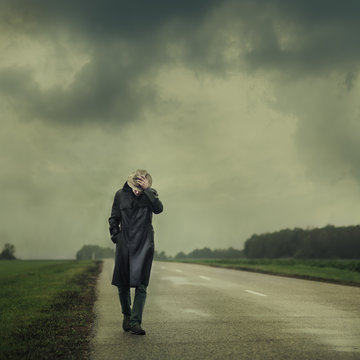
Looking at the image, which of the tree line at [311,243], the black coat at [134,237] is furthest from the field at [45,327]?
the tree line at [311,243]

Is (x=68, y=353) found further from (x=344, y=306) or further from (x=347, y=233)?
(x=347, y=233)

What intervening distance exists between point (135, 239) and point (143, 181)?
802mm

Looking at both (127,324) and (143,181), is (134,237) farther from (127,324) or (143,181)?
(127,324)

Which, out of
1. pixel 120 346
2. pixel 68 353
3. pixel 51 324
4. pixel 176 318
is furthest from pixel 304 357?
pixel 51 324

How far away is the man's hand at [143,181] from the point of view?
5812 millimetres

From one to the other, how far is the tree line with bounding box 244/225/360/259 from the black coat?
65.8m

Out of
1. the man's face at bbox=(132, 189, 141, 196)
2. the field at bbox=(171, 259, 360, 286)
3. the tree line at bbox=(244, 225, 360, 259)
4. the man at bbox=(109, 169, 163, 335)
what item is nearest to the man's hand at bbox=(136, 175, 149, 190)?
the man at bbox=(109, 169, 163, 335)

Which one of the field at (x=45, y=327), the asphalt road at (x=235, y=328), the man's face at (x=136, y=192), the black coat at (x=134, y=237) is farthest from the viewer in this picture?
the man's face at (x=136, y=192)

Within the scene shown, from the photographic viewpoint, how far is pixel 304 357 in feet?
15.2

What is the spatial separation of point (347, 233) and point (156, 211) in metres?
71.0

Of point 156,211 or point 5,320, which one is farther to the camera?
point 5,320

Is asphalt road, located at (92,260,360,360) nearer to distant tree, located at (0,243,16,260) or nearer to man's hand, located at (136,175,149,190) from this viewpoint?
man's hand, located at (136,175,149,190)

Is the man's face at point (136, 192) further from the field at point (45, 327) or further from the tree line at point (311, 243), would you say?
the tree line at point (311, 243)

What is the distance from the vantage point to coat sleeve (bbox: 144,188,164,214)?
5.77 metres
